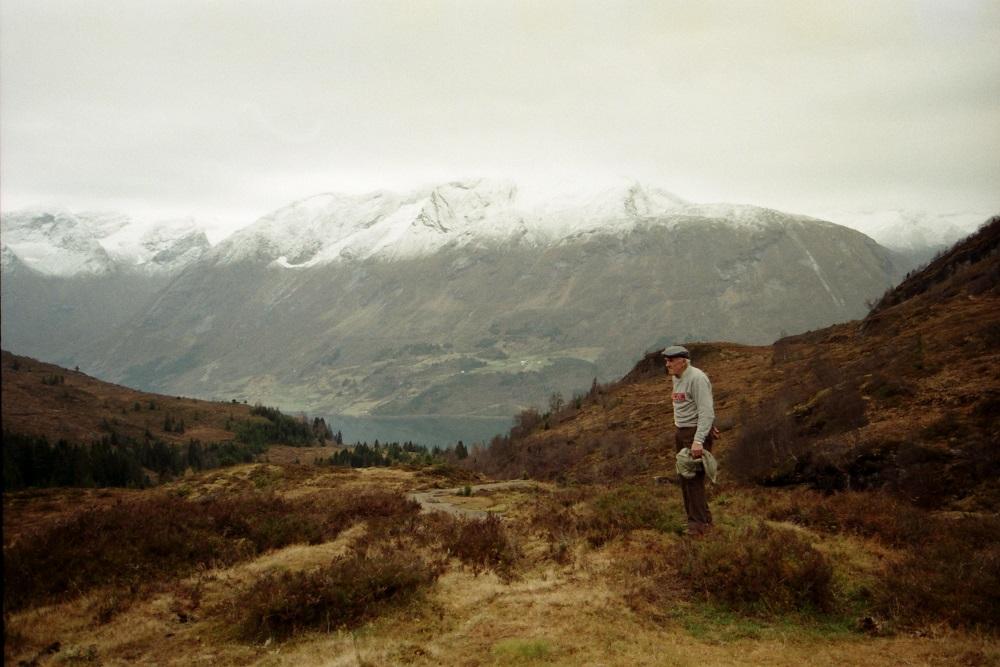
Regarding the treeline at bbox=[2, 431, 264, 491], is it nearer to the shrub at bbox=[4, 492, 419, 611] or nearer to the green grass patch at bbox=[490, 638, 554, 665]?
the shrub at bbox=[4, 492, 419, 611]

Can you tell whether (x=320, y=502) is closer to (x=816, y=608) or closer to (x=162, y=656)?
(x=162, y=656)

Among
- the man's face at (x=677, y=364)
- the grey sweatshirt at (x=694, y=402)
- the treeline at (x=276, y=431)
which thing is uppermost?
the man's face at (x=677, y=364)

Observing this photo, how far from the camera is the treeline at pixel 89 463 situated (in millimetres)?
63253

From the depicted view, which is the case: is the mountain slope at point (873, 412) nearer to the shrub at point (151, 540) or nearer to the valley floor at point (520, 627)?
the valley floor at point (520, 627)

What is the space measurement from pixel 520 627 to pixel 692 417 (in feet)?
18.5

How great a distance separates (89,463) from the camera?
241 ft

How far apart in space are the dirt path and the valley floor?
5.07 m

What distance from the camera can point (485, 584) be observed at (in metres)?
11.3

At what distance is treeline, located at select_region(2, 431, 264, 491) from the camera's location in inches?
2490

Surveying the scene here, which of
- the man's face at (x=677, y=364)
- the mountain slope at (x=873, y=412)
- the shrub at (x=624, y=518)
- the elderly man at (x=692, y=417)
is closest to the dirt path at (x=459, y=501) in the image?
the shrub at (x=624, y=518)

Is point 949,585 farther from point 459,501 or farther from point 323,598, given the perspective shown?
point 459,501

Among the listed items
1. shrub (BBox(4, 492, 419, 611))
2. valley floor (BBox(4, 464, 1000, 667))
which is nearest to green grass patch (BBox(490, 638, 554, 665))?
valley floor (BBox(4, 464, 1000, 667))

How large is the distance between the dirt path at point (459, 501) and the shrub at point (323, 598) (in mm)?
6310

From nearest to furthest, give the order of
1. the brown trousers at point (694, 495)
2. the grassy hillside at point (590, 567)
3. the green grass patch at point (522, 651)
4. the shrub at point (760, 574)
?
the green grass patch at point (522, 651)
the grassy hillside at point (590, 567)
the shrub at point (760, 574)
the brown trousers at point (694, 495)
